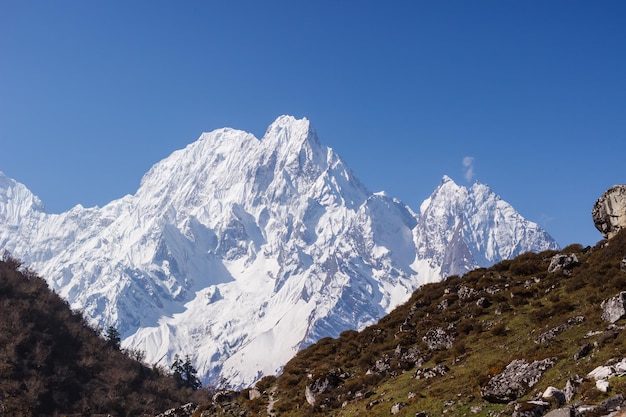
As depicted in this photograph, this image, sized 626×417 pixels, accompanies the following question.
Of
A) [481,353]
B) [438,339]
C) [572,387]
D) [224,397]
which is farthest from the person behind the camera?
[224,397]

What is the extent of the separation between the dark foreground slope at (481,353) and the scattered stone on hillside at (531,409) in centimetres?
5

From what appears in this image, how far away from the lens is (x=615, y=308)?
3525 cm

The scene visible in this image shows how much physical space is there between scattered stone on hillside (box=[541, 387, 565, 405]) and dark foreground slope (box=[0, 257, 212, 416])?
111791 millimetres

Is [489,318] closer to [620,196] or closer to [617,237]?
[617,237]

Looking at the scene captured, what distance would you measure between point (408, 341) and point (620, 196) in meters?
23.8

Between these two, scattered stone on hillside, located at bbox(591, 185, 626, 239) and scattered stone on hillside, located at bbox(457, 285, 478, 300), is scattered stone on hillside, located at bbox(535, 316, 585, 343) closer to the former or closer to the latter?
scattered stone on hillside, located at bbox(457, 285, 478, 300)

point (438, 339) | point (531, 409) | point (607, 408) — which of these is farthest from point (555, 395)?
point (438, 339)

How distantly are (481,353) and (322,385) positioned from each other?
15035mm

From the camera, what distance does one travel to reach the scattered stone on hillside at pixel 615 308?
34.7 metres

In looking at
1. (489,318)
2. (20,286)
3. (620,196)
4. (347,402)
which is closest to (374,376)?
(347,402)

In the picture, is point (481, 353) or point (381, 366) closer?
point (481, 353)

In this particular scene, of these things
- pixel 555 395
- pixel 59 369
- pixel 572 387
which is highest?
pixel 59 369

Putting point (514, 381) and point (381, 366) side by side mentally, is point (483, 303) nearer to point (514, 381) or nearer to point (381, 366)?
point (381, 366)

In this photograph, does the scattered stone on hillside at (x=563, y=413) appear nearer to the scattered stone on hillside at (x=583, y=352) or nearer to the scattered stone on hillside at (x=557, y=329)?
the scattered stone on hillside at (x=583, y=352)
